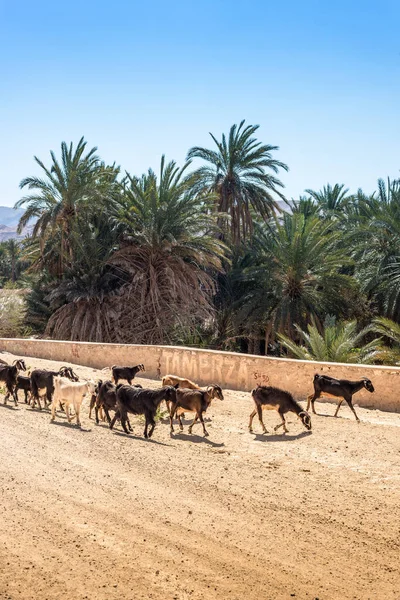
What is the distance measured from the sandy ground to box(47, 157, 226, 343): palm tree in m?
17.7

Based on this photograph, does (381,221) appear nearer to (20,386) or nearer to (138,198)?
(138,198)

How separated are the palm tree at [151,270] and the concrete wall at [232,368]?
8.21m

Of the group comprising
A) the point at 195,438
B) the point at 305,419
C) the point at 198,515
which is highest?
the point at 305,419

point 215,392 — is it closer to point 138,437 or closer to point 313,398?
point 138,437

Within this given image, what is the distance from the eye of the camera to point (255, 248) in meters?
32.0

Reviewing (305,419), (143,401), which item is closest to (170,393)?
(143,401)

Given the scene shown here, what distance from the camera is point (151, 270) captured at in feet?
97.1

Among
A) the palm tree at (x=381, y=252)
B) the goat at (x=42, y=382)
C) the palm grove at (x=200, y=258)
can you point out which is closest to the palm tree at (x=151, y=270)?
the palm grove at (x=200, y=258)

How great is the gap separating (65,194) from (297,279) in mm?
10640

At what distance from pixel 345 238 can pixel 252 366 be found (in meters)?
15.8

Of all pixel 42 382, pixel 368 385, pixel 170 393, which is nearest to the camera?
pixel 170 393

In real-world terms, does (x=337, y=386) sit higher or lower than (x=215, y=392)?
higher

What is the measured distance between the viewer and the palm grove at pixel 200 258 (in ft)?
94.7

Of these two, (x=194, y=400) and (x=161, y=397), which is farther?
(x=194, y=400)
